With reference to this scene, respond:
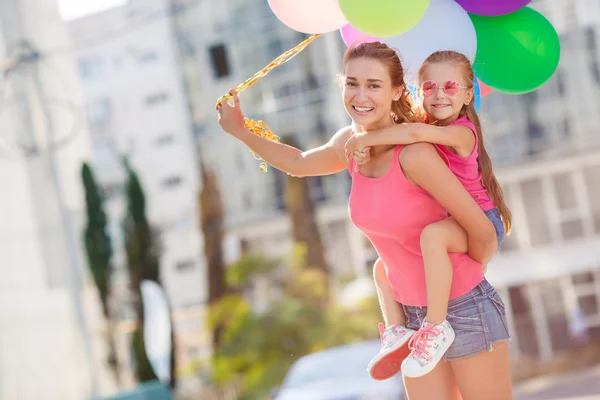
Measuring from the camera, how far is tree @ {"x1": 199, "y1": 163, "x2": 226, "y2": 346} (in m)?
14.2

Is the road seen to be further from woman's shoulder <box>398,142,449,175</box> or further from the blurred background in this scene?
woman's shoulder <box>398,142,449,175</box>

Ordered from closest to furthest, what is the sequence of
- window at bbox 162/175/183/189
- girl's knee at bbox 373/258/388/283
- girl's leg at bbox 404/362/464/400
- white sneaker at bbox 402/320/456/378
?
white sneaker at bbox 402/320/456/378
girl's leg at bbox 404/362/464/400
girl's knee at bbox 373/258/388/283
window at bbox 162/175/183/189

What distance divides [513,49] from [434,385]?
2.88 ft

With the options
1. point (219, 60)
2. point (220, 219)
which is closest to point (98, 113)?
point (219, 60)

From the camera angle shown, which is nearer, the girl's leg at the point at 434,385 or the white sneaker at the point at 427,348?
the white sneaker at the point at 427,348

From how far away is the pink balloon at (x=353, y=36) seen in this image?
2.33m

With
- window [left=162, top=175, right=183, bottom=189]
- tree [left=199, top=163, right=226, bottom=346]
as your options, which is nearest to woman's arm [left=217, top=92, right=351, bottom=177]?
tree [left=199, top=163, right=226, bottom=346]

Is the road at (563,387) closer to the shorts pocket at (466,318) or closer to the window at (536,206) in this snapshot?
the window at (536,206)

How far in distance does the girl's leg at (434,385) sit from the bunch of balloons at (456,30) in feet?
2.24

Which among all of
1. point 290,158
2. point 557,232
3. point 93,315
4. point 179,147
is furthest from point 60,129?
point 290,158

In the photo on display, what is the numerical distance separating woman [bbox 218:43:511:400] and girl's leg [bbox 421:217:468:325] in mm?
48

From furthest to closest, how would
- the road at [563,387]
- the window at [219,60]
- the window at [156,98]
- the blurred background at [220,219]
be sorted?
the window at [156,98], the window at [219,60], the blurred background at [220,219], the road at [563,387]

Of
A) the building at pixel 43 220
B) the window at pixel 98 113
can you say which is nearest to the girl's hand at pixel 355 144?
the building at pixel 43 220

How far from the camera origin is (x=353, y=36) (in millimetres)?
2502
